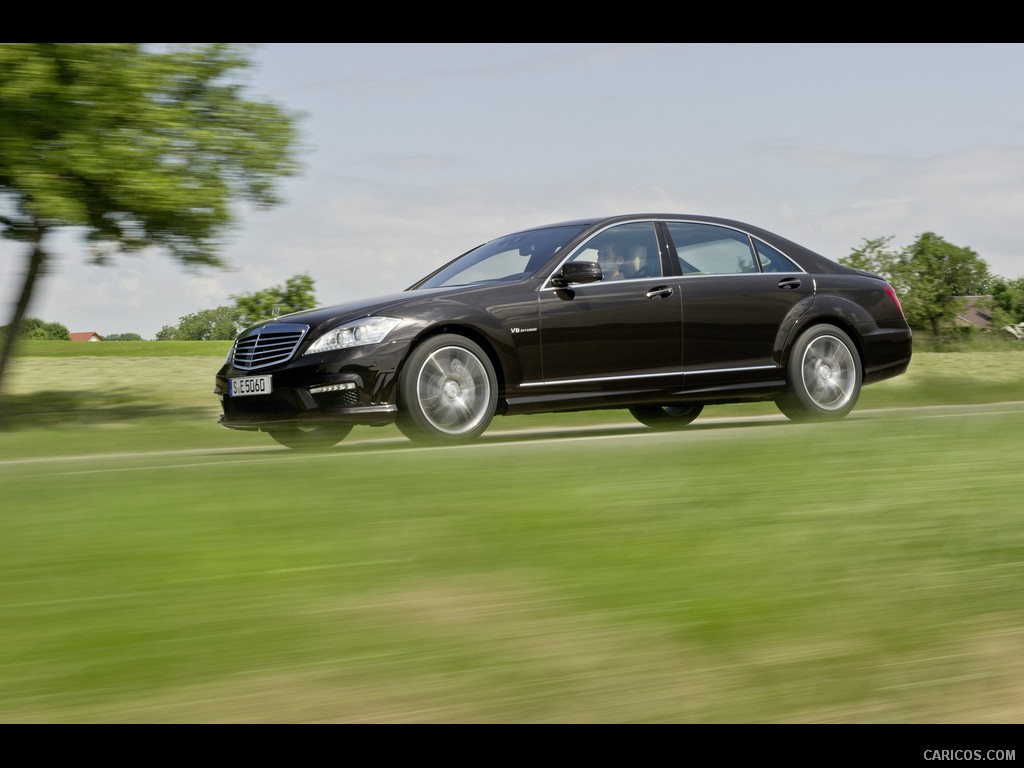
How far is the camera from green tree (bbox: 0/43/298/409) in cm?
1709

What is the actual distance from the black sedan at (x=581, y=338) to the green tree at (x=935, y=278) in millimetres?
70132

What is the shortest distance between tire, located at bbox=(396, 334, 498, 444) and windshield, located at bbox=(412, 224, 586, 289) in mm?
943

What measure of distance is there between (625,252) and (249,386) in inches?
128

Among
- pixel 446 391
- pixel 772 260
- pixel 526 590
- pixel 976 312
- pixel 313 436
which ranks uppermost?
pixel 772 260

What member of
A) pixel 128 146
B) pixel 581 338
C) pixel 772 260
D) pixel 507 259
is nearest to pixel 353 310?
pixel 507 259

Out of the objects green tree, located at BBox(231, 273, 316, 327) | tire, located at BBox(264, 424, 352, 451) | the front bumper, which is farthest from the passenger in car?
green tree, located at BBox(231, 273, 316, 327)

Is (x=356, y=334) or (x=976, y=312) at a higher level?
(x=356, y=334)

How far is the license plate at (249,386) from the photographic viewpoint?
950 centimetres

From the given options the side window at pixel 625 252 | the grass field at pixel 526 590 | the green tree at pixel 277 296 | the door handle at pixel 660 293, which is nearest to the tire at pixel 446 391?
the side window at pixel 625 252

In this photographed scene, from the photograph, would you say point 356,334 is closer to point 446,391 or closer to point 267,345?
point 446,391

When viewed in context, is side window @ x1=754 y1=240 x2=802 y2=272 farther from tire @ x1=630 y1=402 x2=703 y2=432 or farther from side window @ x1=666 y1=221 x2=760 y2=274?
tire @ x1=630 y1=402 x2=703 y2=432

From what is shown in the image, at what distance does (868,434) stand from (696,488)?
102 inches

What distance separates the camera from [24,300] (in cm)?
2005

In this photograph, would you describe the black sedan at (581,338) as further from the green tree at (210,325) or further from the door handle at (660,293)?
the green tree at (210,325)
